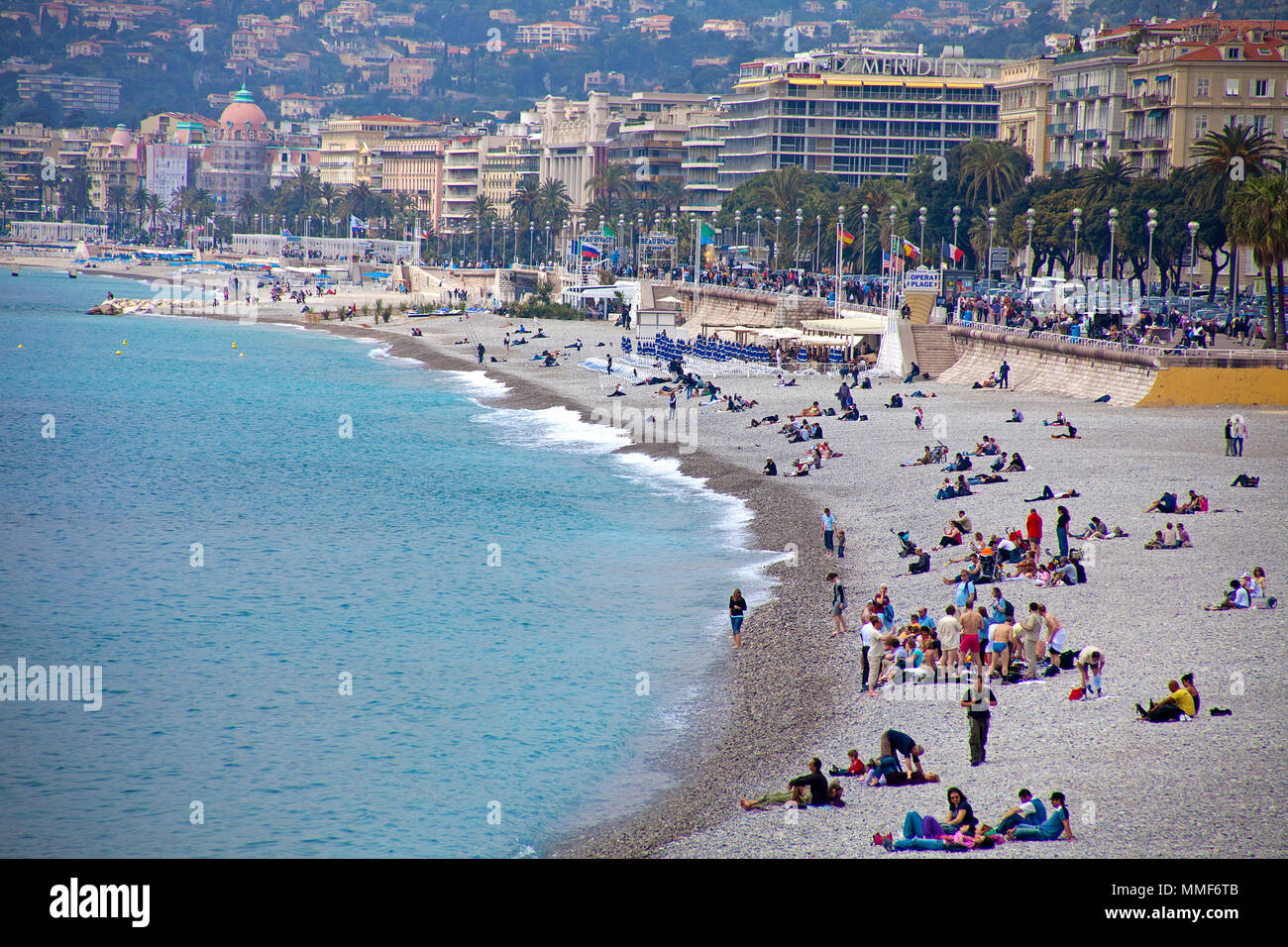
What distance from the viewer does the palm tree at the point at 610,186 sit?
149125 mm

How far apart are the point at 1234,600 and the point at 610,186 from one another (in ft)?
440

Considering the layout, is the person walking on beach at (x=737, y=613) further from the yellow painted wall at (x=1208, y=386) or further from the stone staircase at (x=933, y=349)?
the stone staircase at (x=933, y=349)

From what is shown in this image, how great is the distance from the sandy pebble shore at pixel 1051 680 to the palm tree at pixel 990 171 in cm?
4380

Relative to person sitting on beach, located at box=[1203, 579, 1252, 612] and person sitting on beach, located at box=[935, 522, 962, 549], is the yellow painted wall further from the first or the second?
person sitting on beach, located at box=[1203, 579, 1252, 612]

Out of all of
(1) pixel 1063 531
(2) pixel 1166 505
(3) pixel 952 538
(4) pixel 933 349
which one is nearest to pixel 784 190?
(4) pixel 933 349

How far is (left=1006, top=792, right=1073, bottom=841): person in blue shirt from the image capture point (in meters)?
14.1

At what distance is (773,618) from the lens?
2544 centimetres

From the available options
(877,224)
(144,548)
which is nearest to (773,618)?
(144,548)

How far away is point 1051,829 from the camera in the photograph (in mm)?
14078

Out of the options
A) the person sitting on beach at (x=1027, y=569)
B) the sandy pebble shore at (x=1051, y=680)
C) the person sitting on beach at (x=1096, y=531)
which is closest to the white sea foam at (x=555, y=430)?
the sandy pebble shore at (x=1051, y=680)

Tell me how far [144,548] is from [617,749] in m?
19.2

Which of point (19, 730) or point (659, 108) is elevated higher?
point (659, 108)
